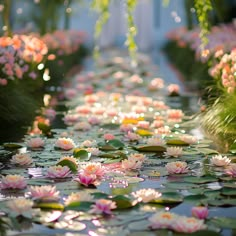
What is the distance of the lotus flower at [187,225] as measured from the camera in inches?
71.0

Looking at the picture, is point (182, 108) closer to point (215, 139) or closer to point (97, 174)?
point (215, 139)

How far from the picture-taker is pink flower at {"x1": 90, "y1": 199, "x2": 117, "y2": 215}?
6.50ft

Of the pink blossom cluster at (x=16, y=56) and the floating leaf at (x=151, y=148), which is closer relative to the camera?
the floating leaf at (x=151, y=148)

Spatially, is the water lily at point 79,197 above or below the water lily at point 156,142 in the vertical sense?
above

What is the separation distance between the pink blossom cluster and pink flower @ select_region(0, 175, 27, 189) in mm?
1663

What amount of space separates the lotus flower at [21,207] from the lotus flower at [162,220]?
34 cm

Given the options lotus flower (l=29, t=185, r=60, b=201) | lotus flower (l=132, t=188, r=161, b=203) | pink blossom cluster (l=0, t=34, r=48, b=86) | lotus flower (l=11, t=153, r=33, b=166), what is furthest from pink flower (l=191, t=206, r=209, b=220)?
pink blossom cluster (l=0, t=34, r=48, b=86)

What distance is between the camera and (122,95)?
18.8 ft

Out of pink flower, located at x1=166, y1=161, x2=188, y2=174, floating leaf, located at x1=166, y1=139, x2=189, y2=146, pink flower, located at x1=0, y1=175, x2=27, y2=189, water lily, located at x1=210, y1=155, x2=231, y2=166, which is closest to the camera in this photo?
pink flower, located at x1=0, y1=175, x2=27, y2=189

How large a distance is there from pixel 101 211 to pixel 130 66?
25.1ft

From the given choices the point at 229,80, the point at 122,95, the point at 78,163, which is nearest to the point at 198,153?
the point at 78,163

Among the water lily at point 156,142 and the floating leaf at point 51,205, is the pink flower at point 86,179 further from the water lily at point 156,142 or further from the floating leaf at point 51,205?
the water lily at point 156,142

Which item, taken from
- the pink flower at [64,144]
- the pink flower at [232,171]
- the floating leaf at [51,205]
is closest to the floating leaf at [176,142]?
the pink flower at [64,144]

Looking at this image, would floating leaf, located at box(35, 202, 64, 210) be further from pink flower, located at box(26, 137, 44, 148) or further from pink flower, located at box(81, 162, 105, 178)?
pink flower, located at box(26, 137, 44, 148)
